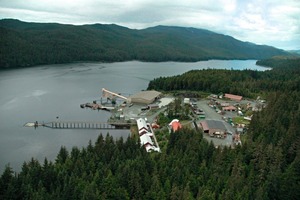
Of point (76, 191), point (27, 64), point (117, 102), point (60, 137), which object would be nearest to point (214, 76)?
point (117, 102)

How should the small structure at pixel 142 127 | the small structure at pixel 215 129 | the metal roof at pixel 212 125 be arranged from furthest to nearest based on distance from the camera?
the small structure at pixel 142 127
the metal roof at pixel 212 125
the small structure at pixel 215 129

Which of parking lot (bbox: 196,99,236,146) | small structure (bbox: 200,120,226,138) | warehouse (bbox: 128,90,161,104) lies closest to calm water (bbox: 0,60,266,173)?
warehouse (bbox: 128,90,161,104)

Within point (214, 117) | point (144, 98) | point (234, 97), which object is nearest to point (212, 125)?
point (214, 117)

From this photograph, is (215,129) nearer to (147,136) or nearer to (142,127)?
(147,136)

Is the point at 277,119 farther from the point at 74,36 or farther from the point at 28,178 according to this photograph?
the point at 74,36

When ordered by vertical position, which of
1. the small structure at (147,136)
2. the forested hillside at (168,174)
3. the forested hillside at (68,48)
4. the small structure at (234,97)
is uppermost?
the forested hillside at (68,48)

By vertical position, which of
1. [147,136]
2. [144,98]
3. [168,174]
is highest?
[144,98]

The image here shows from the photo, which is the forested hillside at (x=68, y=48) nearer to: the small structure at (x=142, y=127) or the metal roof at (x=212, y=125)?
the small structure at (x=142, y=127)

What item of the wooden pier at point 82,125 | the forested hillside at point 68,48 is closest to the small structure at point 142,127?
the wooden pier at point 82,125
